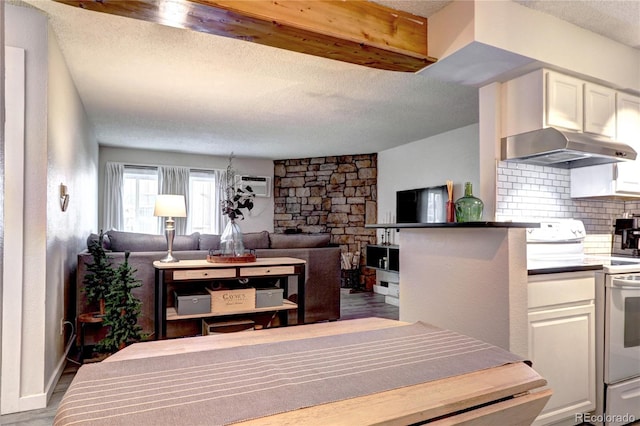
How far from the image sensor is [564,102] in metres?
2.65

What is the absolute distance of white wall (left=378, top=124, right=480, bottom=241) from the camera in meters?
4.78

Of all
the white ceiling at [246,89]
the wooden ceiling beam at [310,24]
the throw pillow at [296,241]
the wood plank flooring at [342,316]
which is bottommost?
the wood plank flooring at [342,316]

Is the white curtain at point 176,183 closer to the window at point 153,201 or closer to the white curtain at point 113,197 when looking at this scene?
the window at point 153,201

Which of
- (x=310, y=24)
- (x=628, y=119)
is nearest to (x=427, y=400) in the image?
(x=310, y=24)

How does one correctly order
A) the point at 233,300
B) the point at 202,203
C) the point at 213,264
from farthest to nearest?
the point at 202,203 < the point at 233,300 < the point at 213,264

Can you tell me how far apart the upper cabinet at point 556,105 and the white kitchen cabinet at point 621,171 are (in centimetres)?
11

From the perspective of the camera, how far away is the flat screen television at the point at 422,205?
5109mm

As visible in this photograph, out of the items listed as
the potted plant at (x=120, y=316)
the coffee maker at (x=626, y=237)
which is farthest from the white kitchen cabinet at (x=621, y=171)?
the potted plant at (x=120, y=316)

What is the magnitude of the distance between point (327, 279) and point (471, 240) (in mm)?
2595

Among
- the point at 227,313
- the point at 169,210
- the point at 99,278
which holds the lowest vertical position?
the point at 227,313

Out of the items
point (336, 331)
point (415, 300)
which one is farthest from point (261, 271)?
point (336, 331)

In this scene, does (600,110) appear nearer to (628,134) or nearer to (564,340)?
(628,134)

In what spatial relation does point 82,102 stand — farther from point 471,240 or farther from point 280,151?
point 471,240

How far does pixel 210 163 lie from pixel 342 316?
414 centimetres
